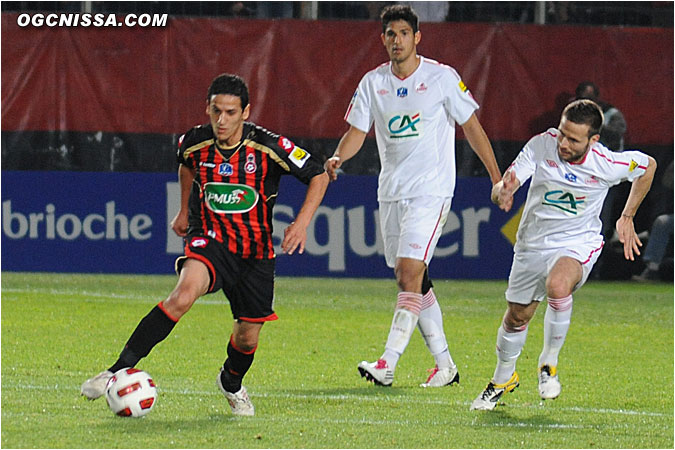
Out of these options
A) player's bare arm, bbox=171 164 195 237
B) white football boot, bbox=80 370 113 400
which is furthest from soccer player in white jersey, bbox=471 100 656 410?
white football boot, bbox=80 370 113 400

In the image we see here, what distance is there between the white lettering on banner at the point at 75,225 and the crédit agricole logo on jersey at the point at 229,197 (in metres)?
7.70

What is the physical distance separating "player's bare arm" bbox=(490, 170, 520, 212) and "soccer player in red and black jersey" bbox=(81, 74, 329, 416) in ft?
2.87

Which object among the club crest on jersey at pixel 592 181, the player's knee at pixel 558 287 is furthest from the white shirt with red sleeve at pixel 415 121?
the player's knee at pixel 558 287

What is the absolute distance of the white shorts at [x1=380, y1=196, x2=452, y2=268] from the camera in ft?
24.7

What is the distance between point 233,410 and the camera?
21.2ft

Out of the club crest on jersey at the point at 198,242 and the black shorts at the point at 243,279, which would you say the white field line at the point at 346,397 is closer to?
the black shorts at the point at 243,279

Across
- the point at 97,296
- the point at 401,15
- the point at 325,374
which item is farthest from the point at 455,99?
the point at 97,296

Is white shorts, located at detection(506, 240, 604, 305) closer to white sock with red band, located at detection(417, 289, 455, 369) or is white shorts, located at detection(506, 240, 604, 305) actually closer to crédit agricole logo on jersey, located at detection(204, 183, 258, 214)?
white sock with red band, located at detection(417, 289, 455, 369)

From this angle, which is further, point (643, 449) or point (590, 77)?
point (590, 77)

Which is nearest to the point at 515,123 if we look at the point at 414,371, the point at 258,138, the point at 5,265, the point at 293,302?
the point at 293,302

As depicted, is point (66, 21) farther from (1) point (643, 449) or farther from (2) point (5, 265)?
(1) point (643, 449)

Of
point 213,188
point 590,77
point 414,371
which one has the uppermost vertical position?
point 590,77

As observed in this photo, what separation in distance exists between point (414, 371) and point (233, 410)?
216 centimetres

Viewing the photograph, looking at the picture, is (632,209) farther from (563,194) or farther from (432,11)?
(432,11)
